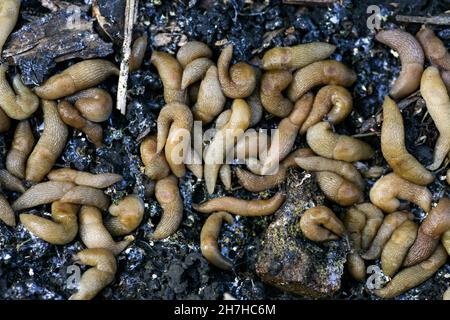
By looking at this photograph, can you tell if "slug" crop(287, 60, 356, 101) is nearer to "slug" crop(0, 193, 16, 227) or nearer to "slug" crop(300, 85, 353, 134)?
"slug" crop(300, 85, 353, 134)

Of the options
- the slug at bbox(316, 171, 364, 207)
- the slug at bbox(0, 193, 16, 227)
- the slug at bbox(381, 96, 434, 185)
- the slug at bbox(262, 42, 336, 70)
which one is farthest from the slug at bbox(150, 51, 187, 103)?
the slug at bbox(381, 96, 434, 185)

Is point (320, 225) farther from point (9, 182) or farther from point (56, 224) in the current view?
point (9, 182)

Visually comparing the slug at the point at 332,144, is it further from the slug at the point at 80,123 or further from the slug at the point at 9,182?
the slug at the point at 9,182

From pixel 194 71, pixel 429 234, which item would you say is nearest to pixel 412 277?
pixel 429 234

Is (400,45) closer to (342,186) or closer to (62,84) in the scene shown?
(342,186)

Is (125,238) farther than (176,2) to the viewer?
No

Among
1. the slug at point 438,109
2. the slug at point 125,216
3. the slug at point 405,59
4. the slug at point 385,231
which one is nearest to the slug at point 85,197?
the slug at point 125,216

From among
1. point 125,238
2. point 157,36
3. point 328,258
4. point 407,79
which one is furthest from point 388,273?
point 157,36
